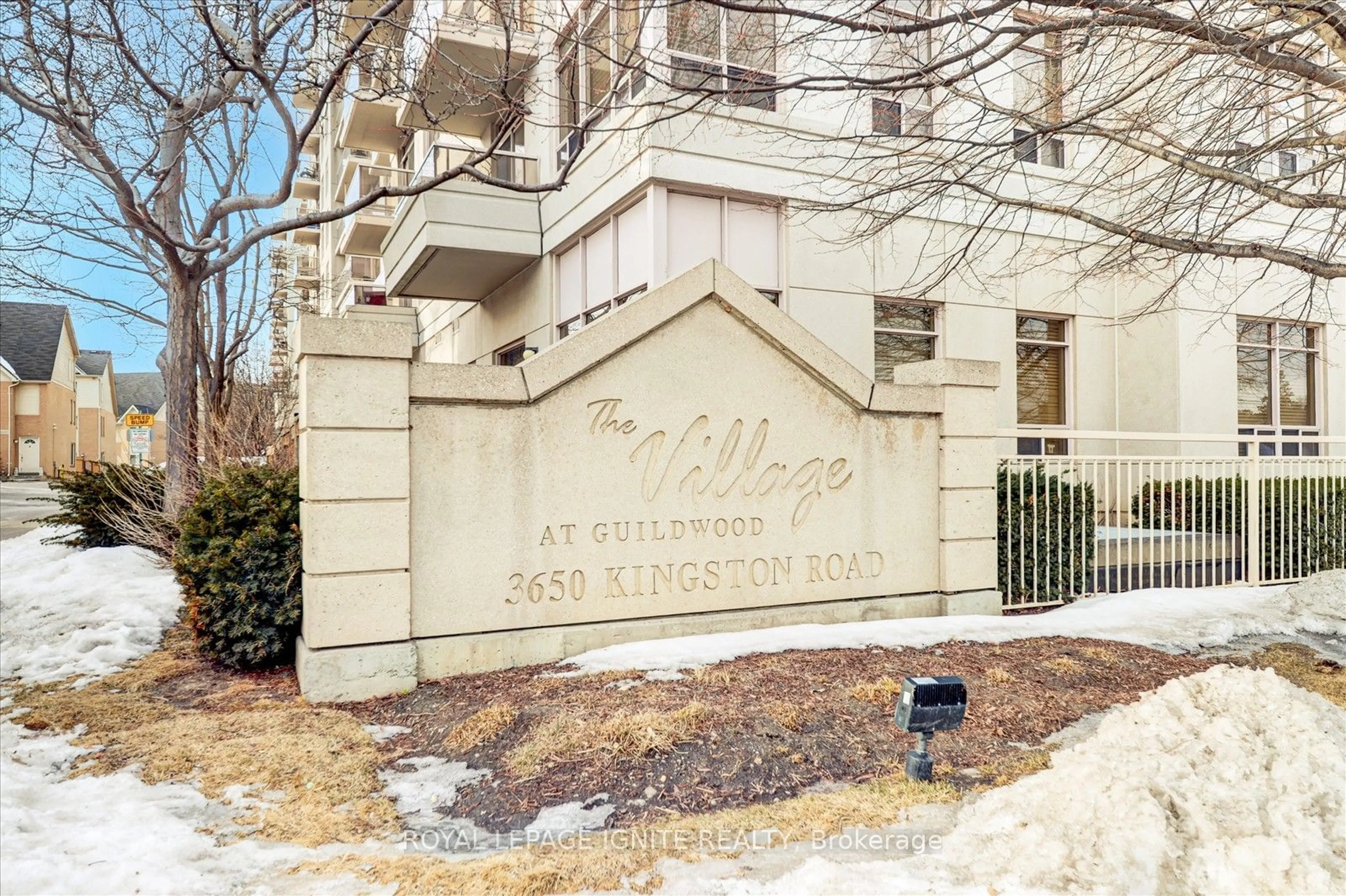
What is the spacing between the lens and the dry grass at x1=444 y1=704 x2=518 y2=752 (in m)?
4.46

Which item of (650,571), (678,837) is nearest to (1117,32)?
(650,571)

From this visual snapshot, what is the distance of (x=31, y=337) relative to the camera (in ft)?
197

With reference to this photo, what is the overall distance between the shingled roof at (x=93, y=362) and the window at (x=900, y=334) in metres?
78.8

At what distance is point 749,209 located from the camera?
10.7 meters

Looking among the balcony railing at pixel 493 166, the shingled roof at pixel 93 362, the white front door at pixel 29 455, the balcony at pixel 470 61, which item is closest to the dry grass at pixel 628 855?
the balcony at pixel 470 61

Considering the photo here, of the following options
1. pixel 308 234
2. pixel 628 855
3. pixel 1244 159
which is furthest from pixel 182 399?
pixel 308 234

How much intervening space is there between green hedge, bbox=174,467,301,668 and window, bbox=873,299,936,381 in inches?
324

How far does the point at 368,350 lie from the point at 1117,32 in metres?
6.26

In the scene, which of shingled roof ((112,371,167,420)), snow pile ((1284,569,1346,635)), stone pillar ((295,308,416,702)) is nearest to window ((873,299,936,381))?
snow pile ((1284,569,1346,635))

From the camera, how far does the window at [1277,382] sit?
1415cm

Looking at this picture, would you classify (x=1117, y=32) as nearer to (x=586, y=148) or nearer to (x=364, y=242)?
(x=586, y=148)

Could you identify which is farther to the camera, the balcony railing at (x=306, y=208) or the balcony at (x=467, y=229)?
the balcony railing at (x=306, y=208)

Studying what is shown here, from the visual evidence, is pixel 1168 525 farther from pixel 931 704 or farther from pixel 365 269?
pixel 365 269

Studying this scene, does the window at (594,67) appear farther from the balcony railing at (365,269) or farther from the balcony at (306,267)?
the balcony at (306,267)
